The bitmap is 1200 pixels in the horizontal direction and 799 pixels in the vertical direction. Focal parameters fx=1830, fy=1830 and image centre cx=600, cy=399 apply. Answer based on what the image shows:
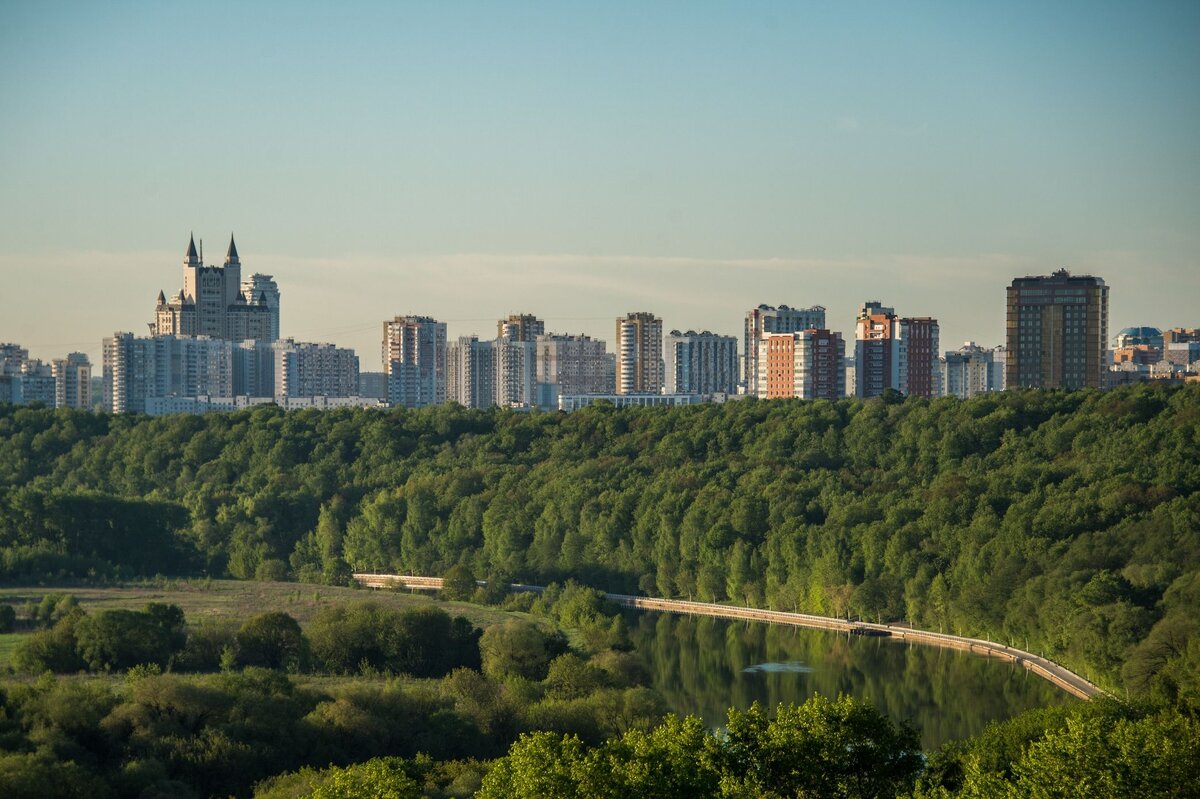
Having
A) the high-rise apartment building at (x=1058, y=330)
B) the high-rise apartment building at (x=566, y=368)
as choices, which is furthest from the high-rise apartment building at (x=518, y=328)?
the high-rise apartment building at (x=1058, y=330)

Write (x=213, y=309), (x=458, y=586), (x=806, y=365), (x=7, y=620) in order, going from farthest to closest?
(x=213, y=309)
(x=806, y=365)
(x=458, y=586)
(x=7, y=620)

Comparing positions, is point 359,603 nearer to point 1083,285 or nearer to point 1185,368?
point 1083,285

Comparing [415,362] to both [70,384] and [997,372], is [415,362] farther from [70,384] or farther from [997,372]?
[997,372]

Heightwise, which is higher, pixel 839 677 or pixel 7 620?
pixel 7 620

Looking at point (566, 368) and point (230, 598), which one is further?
point (566, 368)

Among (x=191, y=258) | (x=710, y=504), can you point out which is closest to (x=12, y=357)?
(x=191, y=258)

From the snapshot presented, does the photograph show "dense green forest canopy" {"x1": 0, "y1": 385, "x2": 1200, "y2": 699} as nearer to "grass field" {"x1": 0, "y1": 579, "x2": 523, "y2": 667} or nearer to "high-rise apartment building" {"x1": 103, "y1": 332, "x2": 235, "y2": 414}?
"grass field" {"x1": 0, "y1": 579, "x2": 523, "y2": 667}
